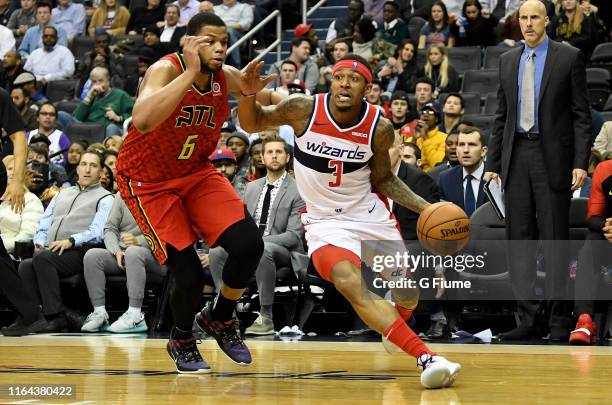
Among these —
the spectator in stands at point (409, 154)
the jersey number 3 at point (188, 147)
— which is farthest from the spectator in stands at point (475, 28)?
the jersey number 3 at point (188, 147)

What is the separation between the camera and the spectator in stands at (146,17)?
57.8 feet

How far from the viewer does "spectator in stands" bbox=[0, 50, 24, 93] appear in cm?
1636

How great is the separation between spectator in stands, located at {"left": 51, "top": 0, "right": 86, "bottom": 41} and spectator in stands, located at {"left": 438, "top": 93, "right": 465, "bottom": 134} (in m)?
8.81

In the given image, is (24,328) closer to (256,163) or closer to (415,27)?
(256,163)

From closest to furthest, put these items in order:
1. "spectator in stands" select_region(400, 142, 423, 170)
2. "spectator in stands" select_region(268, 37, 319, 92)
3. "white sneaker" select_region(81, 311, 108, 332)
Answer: "white sneaker" select_region(81, 311, 108, 332), "spectator in stands" select_region(400, 142, 423, 170), "spectator in stands" select_region(268, 37, 319, 92)

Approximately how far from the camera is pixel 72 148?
41.5 ft

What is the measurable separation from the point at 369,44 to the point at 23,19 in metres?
7.38

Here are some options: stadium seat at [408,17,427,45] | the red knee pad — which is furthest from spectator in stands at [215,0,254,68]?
the red knee pad

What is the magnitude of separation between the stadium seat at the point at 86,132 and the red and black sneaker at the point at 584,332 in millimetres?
7757

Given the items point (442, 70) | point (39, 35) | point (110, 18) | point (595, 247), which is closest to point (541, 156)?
point (595, 247)

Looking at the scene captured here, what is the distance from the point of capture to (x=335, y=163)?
251 inches

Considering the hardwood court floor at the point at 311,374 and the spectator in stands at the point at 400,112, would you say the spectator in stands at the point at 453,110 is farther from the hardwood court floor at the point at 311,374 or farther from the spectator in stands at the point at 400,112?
the hardwood court floor at the point at 311,374

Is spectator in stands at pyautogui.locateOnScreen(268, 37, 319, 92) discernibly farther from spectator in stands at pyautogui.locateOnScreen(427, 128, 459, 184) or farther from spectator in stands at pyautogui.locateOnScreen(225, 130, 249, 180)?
spectator in stands at pyautogui.locateOnScreen(427, 128, 459, 184)

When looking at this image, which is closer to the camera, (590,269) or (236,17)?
(590,269)
